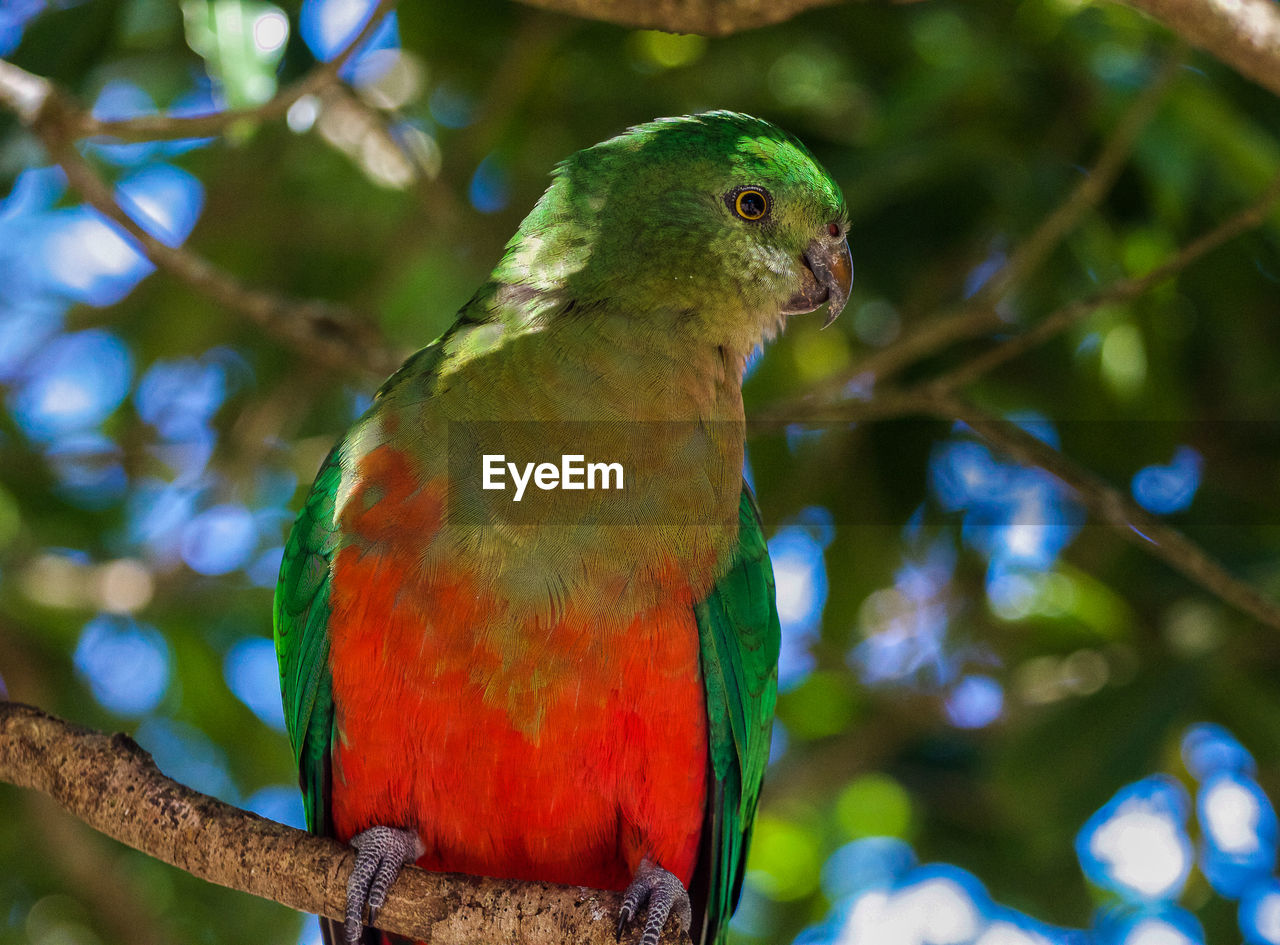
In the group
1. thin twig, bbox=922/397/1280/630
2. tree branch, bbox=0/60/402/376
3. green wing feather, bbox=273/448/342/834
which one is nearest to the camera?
green wing feather, bbox=273/448/342/834

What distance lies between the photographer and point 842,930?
5.70 m

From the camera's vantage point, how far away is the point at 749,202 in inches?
129

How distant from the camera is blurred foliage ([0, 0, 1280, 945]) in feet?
13.6

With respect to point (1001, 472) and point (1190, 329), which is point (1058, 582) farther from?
point (1190, 329)

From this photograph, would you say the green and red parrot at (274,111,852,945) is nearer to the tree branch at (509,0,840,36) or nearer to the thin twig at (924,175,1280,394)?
the tree branch at (509,0,840,36)

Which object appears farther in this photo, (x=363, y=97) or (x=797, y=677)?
(x=797, y=677)

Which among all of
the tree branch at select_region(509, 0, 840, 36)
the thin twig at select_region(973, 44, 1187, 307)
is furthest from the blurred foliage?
the tree branch at select_region(509, 0, 840, 36)

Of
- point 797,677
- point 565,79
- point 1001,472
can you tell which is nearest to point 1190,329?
point 1001,472

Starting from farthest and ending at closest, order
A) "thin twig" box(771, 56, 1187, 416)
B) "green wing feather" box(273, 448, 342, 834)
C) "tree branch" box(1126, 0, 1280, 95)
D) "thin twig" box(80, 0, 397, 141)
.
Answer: "thin twig" box(771, 56, 1187, 416) < "thin twig" box(80, 0, 397, 141) < "green wing feather" box(273, 448, 342, 834) < "tree branch" box(1126, 0, 1280, 95)

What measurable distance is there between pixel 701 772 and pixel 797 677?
8.41 feet

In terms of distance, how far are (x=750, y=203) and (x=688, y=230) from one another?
0.20m

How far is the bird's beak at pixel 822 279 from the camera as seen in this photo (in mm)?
3418

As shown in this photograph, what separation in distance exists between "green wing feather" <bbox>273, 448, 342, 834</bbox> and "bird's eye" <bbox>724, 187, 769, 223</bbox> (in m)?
1.20

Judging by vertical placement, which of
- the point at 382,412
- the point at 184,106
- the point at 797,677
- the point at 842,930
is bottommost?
the point at 842,930
